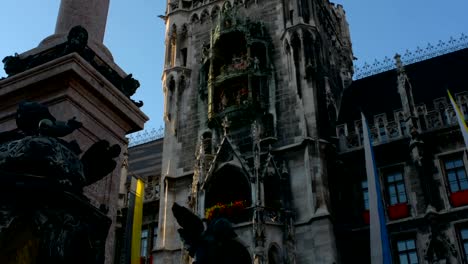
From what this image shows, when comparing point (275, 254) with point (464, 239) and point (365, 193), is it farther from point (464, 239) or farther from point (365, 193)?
point (464, 239)

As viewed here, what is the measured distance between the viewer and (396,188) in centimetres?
2359

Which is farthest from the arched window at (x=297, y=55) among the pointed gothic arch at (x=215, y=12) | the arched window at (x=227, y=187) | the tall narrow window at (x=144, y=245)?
the tall narrow window at (x=144, y=245)

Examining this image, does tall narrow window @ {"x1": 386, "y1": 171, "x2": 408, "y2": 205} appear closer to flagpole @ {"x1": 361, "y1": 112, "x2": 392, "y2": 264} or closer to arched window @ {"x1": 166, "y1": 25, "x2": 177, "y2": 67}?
flagpole @ {"x1": 361, "y1": 112, "x2": 392, "y2": 264}

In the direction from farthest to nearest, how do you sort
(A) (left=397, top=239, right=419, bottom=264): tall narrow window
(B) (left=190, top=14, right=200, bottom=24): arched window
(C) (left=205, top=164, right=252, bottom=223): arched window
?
1. (B) (left=190, top=14, right=200, bottom=24): arched window
2. (C) (left=205, top=164, right=252, bottom=223): arched window
3. (A) (left=397, top=239, right=419, bottom=264): tall narrow window

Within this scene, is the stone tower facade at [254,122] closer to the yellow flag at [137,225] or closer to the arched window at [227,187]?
the arched window at [227,187]

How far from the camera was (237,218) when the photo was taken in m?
23.2

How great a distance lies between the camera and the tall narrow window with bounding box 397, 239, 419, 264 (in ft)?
71.1

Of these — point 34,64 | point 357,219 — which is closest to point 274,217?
point 357,219

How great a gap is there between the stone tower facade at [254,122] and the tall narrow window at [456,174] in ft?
16.6

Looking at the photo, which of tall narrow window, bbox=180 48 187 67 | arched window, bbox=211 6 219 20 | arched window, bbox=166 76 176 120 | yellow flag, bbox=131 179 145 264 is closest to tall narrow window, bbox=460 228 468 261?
yellow flag, bbox=131 179 145 264

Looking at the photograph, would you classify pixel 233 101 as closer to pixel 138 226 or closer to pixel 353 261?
pixel 138 226

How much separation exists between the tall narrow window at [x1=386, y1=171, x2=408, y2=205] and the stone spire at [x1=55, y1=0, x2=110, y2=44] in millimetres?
18022

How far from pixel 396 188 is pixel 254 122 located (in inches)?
280

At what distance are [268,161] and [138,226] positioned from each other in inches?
253
